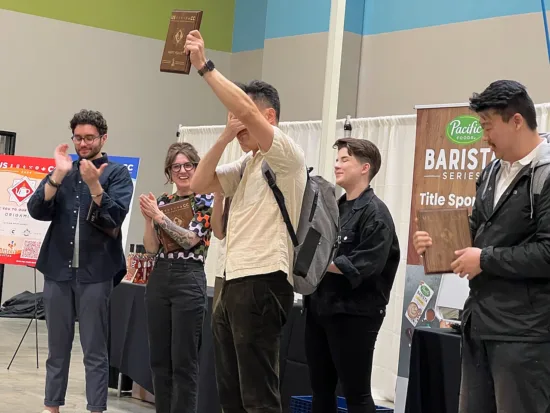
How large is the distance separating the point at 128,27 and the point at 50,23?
1076 millimetres

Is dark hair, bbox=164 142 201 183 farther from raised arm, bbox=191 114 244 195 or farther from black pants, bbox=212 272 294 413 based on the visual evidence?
black pants, bbox=212 272 294 413

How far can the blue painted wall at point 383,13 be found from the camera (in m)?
7.59

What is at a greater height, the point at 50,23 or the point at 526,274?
the point at 50,23

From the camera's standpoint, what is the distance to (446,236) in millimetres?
2512

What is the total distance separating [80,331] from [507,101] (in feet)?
8.30

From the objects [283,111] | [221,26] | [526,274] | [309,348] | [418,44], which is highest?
[221,26]

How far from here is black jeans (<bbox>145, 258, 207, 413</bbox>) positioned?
368 centimetres

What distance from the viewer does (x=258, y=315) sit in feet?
8.54

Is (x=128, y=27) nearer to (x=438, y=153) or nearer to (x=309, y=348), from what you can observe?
(x=438, y=153)

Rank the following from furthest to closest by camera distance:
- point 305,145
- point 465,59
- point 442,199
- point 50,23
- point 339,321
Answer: point 50,23 < point 465,59 < point 305,145 < point 442,199 < point 339,321

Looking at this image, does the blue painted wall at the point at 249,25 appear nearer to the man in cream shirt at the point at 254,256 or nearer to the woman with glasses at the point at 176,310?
the woman with glasses at the point at 176,310

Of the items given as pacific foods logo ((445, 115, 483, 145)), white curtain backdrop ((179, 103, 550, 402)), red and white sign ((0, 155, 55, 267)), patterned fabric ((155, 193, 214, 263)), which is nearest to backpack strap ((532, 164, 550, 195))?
patterned fabric ((155, 193, 214, 263))

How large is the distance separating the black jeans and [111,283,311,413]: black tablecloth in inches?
22.6

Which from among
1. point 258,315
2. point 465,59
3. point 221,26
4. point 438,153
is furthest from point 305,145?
point 221,26
